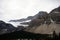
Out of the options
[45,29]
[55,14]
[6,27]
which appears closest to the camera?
[6,27]

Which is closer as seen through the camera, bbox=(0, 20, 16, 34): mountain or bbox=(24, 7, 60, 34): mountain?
bbox=(0, 20, 16, 34): mountain

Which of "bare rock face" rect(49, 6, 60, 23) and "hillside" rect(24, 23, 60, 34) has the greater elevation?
"bare rock face" rect(49, 6, 60, 23)

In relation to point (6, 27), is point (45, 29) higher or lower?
lower

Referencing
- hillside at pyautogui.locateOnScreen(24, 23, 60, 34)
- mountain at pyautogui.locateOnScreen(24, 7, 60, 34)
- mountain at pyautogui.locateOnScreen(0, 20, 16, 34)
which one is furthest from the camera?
mountain at pyautogui.locateOnScreen(24, 7, 60, 34)

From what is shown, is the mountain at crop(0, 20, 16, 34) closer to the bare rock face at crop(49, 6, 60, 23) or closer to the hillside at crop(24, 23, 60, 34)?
the hillside at crop(24, 23, 60, 34)

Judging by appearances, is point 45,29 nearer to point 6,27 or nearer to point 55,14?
point 55,14

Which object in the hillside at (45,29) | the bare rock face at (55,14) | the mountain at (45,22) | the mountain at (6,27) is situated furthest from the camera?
the bare rock face at (55,14)

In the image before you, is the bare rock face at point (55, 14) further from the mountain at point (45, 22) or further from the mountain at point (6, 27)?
the mountain at point (6, 27)

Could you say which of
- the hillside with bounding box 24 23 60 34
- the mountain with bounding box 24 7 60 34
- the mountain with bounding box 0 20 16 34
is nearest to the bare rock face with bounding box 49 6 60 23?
the mountain with bounding box 24 7 60 34

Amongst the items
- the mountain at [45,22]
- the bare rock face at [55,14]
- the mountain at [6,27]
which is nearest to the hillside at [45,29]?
the mountain at [45,22]

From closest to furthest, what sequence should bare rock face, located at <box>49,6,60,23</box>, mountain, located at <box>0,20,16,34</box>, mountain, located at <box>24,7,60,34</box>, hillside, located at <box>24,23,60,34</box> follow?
mountain, located at <box>0,20,16,34</box>, hillside, located at <box>24,23,60,34</box>, mountain, located at <box>24,7,60,34</box>, bare rock face, located at <box>49,6,60,23</box>

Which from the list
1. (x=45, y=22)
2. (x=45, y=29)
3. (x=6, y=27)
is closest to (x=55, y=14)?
(x=45, y=22)

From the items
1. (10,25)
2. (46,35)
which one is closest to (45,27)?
(46,35)

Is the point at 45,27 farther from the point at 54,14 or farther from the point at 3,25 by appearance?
the point at 3,25
